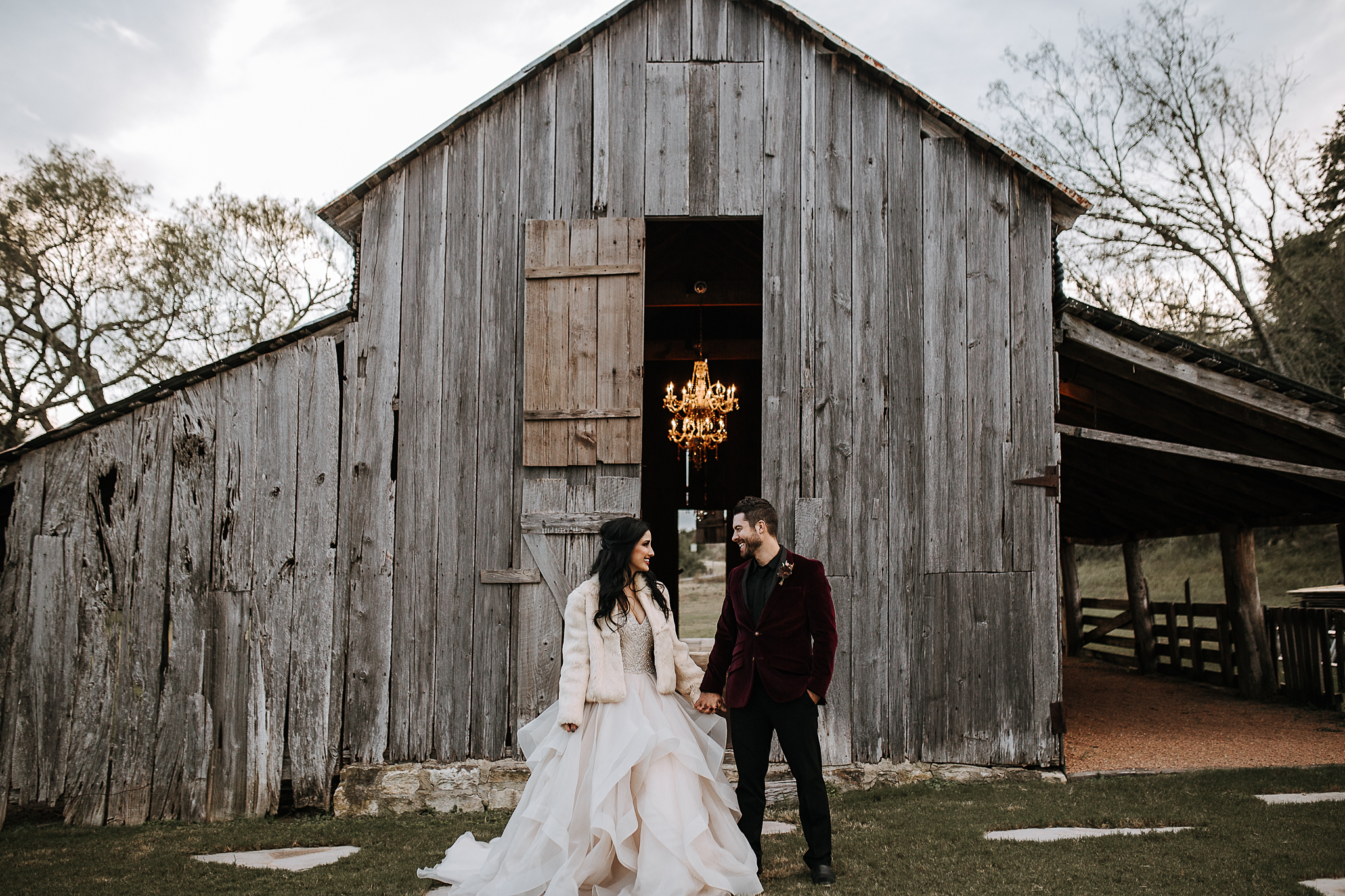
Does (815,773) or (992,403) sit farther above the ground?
(992,403)

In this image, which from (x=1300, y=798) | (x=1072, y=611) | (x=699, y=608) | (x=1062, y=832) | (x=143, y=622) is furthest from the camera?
(x=699, y=608)

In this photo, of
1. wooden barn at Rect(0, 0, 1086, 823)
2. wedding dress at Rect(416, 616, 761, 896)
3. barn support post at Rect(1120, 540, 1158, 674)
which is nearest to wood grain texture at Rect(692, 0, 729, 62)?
wooden barn at Rect(0, 0, 1086, 823)

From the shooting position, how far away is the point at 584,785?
3773mm

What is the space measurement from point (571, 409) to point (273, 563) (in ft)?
7.55

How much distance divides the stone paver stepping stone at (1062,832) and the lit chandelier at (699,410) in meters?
5.10

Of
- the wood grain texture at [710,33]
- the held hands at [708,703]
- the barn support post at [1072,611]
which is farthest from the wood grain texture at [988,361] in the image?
the barn support post at [1072,611]

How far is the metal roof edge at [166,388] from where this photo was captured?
5.72 metres

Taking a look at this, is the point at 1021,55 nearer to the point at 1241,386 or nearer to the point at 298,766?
the point at 1241,386

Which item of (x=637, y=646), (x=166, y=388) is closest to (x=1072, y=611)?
(x=637, y=646)

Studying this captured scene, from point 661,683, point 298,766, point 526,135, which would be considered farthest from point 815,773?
point 526,135

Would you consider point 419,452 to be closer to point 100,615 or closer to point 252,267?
point 100,615

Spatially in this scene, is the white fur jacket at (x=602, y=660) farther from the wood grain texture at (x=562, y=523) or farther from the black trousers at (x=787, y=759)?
the wood grain texture at (x=562, y=523)

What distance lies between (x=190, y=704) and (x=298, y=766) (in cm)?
84

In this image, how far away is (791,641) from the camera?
158 inches
